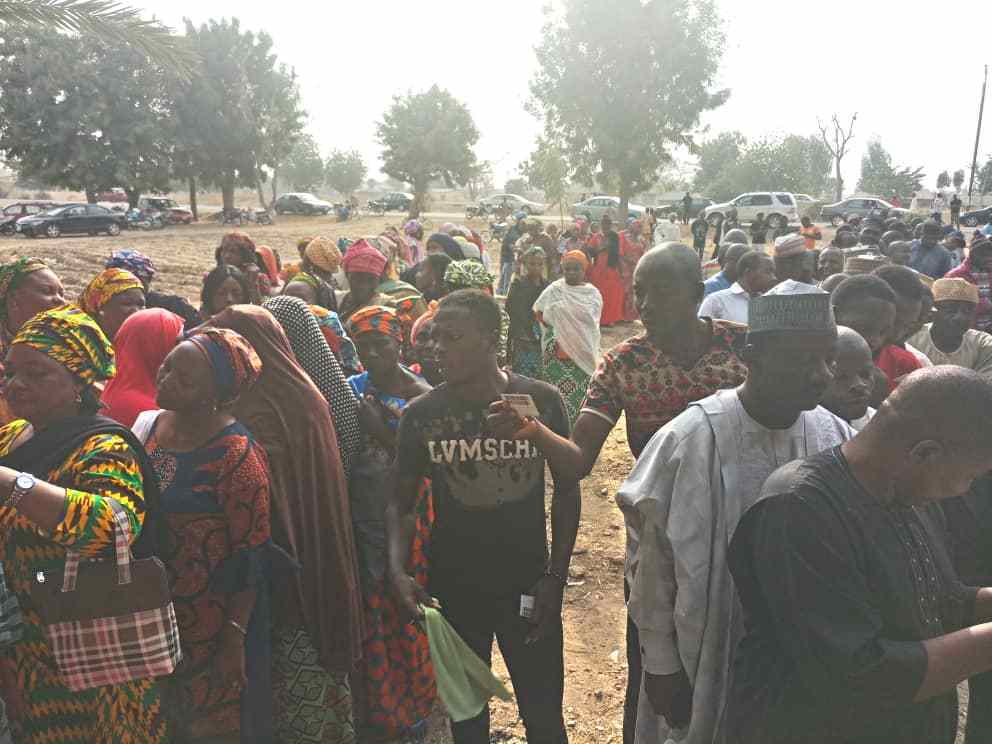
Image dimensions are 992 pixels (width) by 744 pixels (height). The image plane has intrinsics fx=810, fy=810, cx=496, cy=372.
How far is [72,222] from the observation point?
30.0m

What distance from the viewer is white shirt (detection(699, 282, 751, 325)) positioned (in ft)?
16.7

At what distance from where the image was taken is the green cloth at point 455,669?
2609mm

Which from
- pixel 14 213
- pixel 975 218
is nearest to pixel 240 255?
pixel 14 213

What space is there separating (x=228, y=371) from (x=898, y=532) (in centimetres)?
187

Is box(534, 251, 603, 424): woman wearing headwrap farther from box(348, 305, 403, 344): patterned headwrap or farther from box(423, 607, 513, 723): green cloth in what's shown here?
box(423, 607, 513, 723): green cloth

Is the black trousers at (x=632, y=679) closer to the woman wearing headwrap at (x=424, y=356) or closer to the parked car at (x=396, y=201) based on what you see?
the woman wearing headwrap at (x=424, y=356)

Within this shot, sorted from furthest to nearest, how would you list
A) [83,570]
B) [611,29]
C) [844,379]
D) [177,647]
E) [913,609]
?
[611,29] < [844,379] < [177,647] < [83,570] < [913,609]

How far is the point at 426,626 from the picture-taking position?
262cm

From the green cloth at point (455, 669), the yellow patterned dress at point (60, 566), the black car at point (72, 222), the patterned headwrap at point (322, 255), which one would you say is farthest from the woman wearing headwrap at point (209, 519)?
the black car at point (72, 222)

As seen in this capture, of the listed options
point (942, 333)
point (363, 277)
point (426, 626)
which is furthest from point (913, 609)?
point (363, 277)

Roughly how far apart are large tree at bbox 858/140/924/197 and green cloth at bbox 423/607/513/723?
58.4 meters

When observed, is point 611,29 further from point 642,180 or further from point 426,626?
point 426,626

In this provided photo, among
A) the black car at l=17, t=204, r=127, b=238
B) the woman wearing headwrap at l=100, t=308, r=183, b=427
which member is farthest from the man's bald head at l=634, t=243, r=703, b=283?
the black car at l=17, t=204, r=127, b=238

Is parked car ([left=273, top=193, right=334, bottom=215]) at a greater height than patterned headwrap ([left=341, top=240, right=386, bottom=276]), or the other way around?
parked car ([left=273, top=193, right=334, bottom=215])
